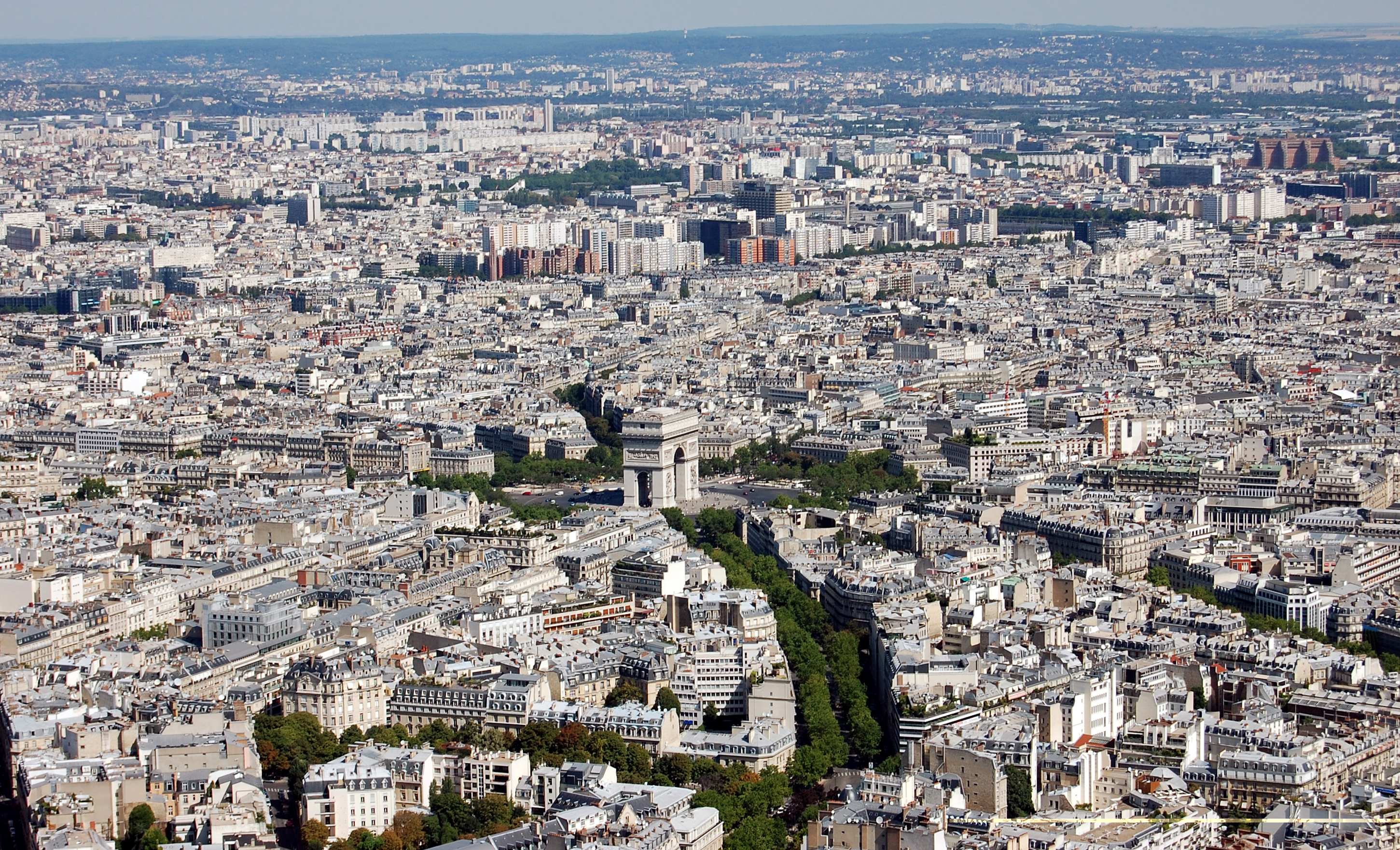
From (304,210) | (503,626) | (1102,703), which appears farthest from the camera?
(304,210)

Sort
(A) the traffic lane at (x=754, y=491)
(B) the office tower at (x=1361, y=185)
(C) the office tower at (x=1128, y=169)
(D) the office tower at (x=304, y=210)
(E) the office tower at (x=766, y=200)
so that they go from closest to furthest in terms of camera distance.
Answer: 1. (A) the traffic lane at (x=754, y=491)
2. (E) the office tower at (x=766, y=200)
3. (B) the office tower at (x=1361, y=185)
4. (D) the office tower at (x=304, y=210)
5. (C) the office tower at (x=1128, y=169)

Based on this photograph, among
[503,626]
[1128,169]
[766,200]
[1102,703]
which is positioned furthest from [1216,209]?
[1102,703]

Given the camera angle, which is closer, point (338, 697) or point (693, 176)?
point (338, 697)

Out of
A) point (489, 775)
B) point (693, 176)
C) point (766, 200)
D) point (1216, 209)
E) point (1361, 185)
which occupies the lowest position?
point (693, 176)

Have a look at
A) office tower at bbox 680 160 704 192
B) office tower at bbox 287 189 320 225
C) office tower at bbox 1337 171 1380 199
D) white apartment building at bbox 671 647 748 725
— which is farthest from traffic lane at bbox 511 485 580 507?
office tower at bbox 680 160 704 192

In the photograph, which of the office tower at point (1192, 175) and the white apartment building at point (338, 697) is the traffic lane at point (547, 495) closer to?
the white apartment building at point (338, 697)

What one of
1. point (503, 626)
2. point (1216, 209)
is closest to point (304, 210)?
point (1216, 209)

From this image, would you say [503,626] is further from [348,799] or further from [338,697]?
[348,799]

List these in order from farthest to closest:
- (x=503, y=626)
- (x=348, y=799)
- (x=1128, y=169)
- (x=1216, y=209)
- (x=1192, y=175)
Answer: (x=1128, y=169) → (x=1192, y=175) → (x=1216, y=209) → (x=503, y=626) → (x=348, y=799)

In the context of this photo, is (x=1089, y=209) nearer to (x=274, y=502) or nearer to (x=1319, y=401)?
(x=1319, y=401)

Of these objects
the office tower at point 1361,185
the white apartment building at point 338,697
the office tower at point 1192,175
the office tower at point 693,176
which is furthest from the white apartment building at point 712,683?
the office tower at point 693,176

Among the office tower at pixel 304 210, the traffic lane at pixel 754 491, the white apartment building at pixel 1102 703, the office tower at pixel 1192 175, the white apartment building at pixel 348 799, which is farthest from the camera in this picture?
the office tower at pixel 1192 175

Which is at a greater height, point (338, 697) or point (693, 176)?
point (338, 697)
